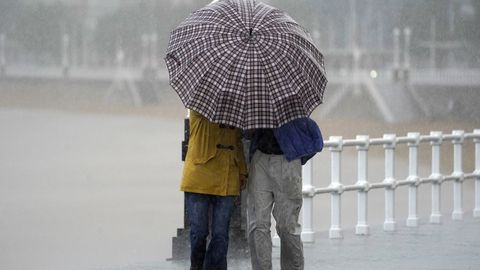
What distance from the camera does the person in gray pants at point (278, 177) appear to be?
28.9 ft

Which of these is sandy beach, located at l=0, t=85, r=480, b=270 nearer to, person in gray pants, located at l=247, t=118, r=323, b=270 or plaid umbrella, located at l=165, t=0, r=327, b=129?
person in gray pants, located at l=247, t=118, r=323, b=270

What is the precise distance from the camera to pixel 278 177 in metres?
8.82

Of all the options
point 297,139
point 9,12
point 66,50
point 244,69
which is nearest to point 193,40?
point 244,69

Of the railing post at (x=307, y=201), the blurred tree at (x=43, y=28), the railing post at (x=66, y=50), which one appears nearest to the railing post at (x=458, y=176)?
the railing post at (x=307, y=201)

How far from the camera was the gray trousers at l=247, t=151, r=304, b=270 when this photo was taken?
348 inches

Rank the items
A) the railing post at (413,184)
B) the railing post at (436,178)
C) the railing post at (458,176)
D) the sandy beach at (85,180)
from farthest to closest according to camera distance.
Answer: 1. the sandy beach at (85,180)
2. the railing post at (458,176)
3. the railing post at (436,178)
4. the railing post at (413,184)

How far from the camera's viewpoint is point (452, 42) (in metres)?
30.3

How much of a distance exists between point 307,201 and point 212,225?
3.91m

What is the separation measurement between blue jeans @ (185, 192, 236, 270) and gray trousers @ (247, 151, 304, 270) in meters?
0.16

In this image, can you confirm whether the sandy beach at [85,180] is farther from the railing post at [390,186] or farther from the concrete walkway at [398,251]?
the concrete walkway at [398,251]

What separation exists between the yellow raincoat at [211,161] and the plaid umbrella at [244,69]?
40 centimetres

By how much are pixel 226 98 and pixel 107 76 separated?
997 cm

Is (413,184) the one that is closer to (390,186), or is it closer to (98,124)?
(390,186)

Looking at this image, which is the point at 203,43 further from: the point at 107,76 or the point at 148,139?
the point at 148,139
